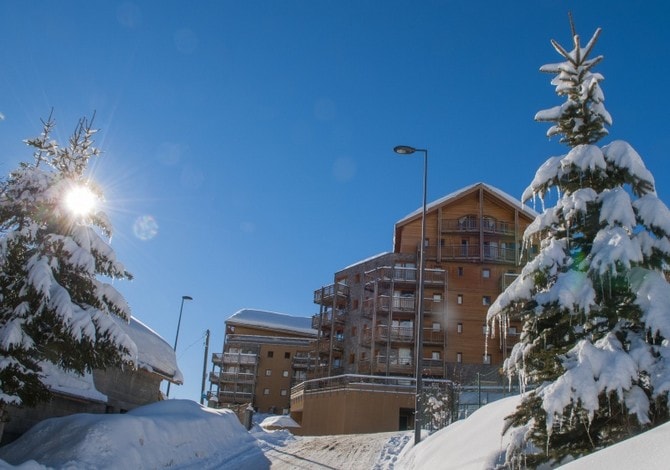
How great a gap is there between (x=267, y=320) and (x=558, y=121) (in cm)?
7224

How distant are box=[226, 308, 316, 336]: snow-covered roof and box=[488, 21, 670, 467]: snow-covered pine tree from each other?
6752cm

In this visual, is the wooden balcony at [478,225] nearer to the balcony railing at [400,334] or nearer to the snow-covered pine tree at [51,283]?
the balcony railing at [400,334]

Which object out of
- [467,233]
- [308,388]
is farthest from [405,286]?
[308,388]

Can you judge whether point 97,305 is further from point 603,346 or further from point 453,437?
point 603,346

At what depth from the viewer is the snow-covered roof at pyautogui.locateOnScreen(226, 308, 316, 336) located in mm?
77062

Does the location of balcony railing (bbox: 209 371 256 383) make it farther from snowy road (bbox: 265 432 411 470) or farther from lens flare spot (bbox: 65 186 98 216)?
lens flare spot (bbox: 65 186 98 216)

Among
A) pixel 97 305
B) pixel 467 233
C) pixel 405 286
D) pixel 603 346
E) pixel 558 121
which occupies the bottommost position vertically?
pixel 603 346

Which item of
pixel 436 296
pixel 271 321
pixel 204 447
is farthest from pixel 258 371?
pixel 204 447

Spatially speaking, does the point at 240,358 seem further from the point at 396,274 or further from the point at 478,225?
the point at 478,225

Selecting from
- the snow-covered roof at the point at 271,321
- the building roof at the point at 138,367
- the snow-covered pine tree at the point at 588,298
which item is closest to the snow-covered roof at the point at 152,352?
the building roof at the point at 138,367

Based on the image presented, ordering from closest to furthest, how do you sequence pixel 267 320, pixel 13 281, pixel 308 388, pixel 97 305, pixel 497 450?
pixel 497 450 → pixel 13 281 → pixel 97 305 → pixel 308 388 → pixel 267 320

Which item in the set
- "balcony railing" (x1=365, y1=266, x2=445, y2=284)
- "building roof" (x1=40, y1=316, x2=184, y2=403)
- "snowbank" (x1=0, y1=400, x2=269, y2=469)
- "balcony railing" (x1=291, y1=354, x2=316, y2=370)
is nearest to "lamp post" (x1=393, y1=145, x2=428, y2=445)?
"snowbank" (x1=0, y1=400, x2=269, y2=469)

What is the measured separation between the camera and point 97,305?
1283cm

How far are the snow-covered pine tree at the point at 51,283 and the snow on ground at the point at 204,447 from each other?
1.92 m
